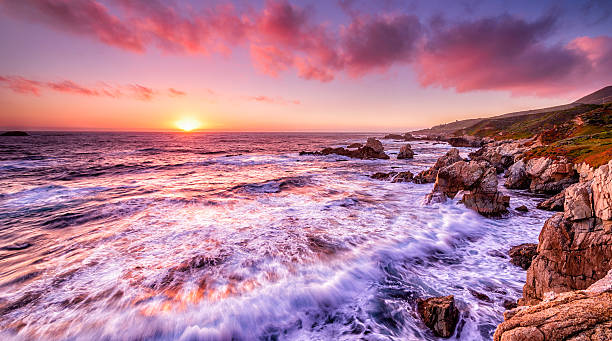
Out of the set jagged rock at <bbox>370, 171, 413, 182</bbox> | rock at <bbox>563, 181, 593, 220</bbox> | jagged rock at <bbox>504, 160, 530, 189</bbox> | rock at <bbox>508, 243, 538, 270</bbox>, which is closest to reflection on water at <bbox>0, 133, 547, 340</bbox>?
rock at <bbox>508, 243, 538, 270</bbox>

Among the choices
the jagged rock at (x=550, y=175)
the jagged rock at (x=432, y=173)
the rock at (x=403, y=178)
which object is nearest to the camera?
the jagged rock at (x=550, y=175)

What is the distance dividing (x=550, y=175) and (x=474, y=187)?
924 cm

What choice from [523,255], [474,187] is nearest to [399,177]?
[474,187]

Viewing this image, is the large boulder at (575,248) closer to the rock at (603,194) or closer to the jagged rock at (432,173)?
the rock at (603,194)

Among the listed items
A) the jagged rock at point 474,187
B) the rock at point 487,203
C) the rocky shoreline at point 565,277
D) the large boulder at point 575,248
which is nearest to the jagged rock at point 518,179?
the rocky shoreline at point 565,277

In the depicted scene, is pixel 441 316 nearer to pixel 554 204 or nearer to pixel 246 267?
pixel 246 267

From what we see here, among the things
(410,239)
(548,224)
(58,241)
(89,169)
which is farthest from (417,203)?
(89,169)

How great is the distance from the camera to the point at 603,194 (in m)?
6.61

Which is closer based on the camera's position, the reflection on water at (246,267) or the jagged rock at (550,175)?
the reflection on water at (246,267)

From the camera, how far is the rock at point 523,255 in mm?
9338

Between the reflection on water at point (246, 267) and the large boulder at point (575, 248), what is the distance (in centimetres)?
167

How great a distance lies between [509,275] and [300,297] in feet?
27.1

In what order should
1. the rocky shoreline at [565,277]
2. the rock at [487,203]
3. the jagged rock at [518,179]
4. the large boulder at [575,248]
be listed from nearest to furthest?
the rocky shoreline at [565,277]
the large boulder at [575,248]
the rock at [487,203]
the jagged rock at [518,179]

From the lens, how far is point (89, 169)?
113 ft
